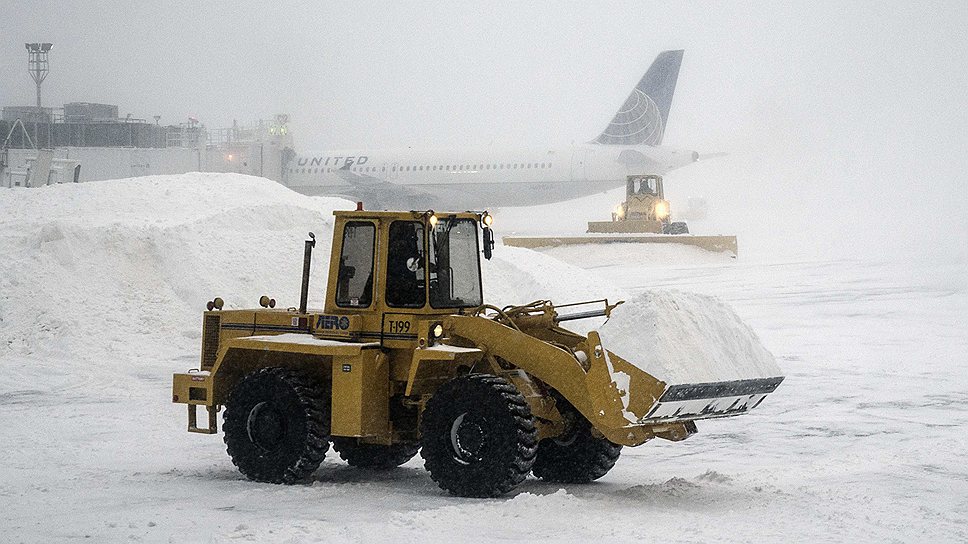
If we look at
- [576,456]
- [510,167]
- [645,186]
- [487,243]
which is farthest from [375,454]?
[510,167]

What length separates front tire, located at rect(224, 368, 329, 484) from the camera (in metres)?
10.0

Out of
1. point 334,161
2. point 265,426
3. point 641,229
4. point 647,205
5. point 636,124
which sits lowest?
point 265,426

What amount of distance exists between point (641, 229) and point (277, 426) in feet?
133

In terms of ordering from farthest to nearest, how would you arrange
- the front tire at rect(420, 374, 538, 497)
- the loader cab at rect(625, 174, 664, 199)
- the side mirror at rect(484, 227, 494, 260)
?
1. the loader cab at rect(625, 174, 664, 199)
2. the side mirror at rect(484, 227, 494, 260)
3. the front tire at rect(420, 374, 538, 497)

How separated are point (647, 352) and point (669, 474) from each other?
2192mm

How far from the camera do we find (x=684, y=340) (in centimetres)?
952

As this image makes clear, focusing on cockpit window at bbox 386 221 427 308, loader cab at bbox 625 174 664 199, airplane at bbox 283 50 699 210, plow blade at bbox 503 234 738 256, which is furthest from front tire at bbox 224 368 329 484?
airplane at bbox 283 50 699 210

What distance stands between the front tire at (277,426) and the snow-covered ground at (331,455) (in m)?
0.20

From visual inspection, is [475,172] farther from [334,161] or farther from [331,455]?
[331,455]

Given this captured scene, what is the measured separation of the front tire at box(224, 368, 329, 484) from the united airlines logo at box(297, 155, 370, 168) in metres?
49.3

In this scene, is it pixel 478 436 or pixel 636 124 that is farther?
pixel 636 124

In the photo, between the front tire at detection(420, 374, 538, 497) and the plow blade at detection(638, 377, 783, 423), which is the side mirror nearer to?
the front tire at detection(420, 374, 538, 497)

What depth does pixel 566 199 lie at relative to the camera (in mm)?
58406

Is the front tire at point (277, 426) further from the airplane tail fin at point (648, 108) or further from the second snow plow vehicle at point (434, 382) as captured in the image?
the airplane tail fin at point (648, 108)
